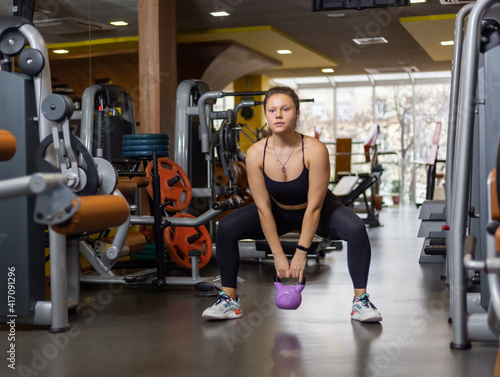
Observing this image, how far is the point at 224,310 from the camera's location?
321cm

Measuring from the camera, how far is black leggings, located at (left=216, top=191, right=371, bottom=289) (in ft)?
10.2

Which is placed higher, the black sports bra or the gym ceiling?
the gym ceiling

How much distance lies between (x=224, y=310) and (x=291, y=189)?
0.67 metres

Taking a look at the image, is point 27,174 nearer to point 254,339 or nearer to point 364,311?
point 254,339

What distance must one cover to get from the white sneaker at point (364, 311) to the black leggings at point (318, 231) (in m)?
0.07

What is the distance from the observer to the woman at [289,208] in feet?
9.92

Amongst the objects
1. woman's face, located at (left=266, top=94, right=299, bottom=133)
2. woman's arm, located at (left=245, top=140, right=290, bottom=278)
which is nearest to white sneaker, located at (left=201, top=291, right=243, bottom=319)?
woman's arm, located at (left=245, top=140, right=290, bottom=278)

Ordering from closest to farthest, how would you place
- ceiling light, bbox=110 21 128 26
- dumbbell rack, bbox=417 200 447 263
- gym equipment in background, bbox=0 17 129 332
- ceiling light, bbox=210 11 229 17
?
gym equipment in background, bbox=0 17 129 332
dumbbell rack, bbox=417 200 447 263
ceiling light, bbox=110 21 128 26
ceiling light, bbox=210 11 229 17

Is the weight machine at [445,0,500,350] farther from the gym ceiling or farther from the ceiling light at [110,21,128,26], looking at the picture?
the ceiling light at [110,21,128,26]

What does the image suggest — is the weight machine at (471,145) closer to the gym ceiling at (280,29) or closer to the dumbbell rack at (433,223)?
the dumbbell rack at (433,223)

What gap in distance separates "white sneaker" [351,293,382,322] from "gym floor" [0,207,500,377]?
38mm

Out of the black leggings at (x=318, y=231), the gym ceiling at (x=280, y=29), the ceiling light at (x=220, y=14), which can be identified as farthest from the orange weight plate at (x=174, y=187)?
the ceiling light at (x=220, y=14)

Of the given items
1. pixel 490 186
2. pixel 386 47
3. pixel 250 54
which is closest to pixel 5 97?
pixel 490 186

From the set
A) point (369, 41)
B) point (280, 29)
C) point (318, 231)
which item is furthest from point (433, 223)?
point (369, 41)
